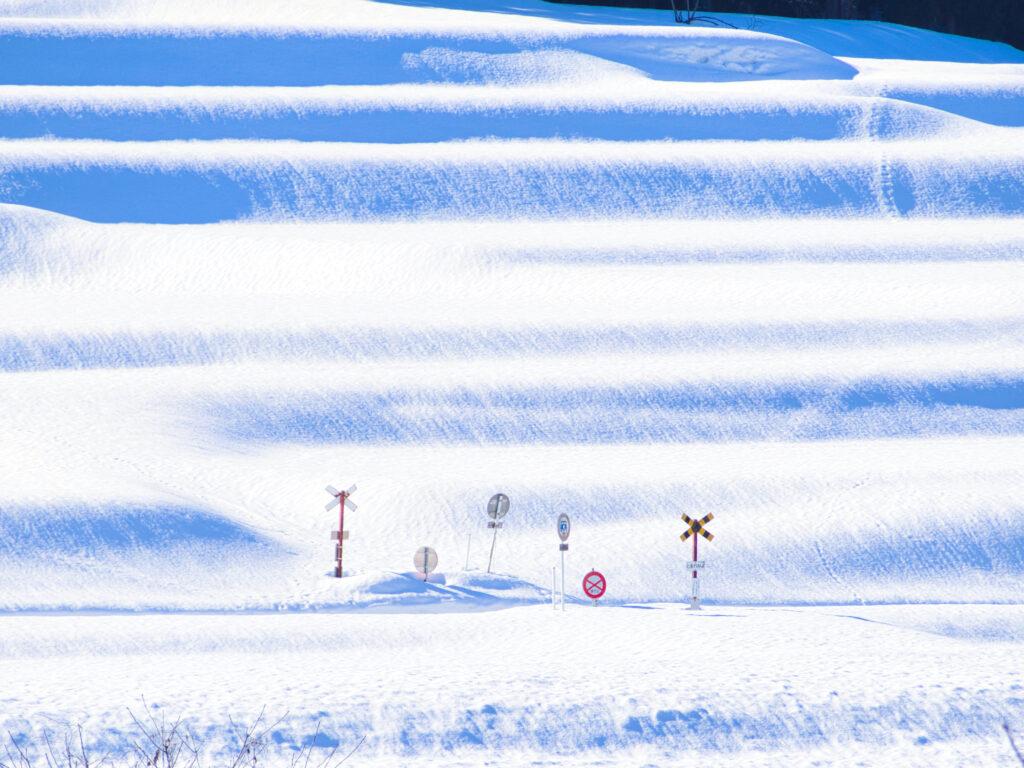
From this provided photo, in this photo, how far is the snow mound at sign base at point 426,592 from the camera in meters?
16.0

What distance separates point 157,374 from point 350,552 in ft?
18.3

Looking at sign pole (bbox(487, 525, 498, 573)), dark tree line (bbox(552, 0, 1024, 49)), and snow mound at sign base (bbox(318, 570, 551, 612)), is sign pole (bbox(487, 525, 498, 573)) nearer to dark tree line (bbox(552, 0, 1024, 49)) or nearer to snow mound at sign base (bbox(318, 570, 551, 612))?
snow mound at sign base (bbox(318, 570, 551, 612))

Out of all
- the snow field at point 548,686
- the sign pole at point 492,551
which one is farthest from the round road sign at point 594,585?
the sign pole at point 492,551

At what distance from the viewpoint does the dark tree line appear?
4172 centimetres

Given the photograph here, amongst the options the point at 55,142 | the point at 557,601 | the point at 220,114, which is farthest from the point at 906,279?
the point at 55,142

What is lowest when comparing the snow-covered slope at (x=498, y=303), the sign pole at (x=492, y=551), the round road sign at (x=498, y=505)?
the sign pole at (x=492, y=551)

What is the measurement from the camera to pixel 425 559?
1614 centimetres

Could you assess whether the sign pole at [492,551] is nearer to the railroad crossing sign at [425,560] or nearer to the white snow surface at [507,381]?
the white snow surface at [507,381]

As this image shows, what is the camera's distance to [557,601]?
16484 mm

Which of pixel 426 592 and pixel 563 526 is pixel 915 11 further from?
pixel 426 592

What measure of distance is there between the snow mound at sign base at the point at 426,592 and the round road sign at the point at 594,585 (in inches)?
38.5

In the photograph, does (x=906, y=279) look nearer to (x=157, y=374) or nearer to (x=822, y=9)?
(x=157, y=374)

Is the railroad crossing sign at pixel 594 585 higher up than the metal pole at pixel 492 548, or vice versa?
the metal pole at pixel 492 548

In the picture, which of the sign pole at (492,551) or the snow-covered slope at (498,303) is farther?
the snow-covered slope at (498,303)
